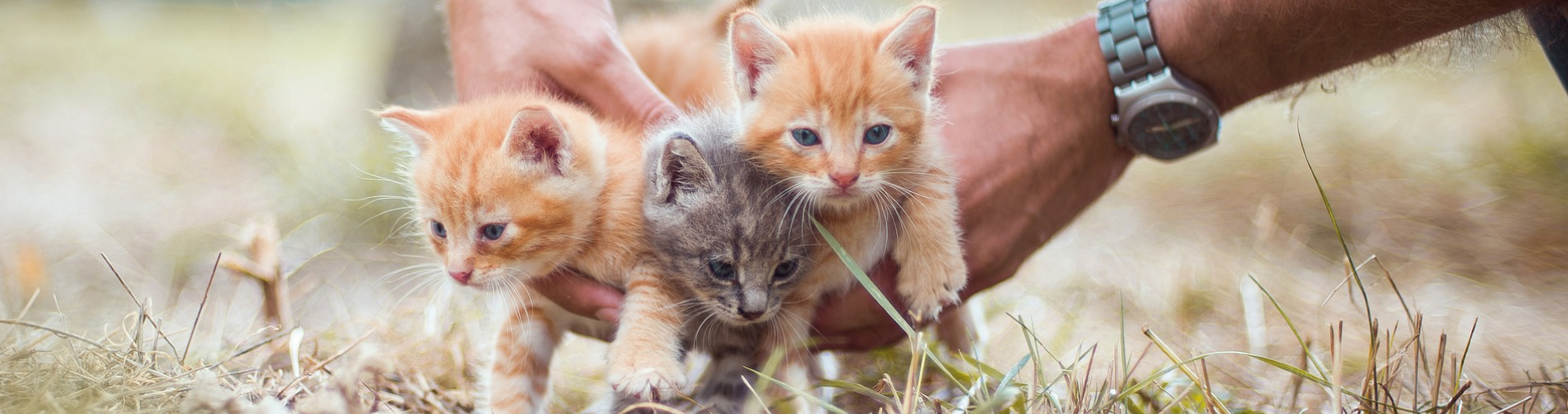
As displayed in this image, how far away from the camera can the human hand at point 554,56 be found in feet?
6.20

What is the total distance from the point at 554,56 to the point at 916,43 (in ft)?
2.66

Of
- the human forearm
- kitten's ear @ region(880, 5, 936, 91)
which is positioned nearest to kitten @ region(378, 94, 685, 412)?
kitten's ear @ region(880, 5, 936, 91)

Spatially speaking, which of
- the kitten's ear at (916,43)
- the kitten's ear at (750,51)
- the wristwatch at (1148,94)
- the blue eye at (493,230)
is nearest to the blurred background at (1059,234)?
the blue eye at (493,230)

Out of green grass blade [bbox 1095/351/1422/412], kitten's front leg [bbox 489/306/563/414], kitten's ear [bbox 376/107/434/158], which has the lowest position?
kitten's front leg [bbox 489/306/563/414]

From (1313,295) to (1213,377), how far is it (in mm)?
750

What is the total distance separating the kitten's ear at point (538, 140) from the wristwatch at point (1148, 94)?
1.11 metres

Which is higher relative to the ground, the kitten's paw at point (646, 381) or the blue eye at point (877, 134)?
the blue eye at point (877, 134)

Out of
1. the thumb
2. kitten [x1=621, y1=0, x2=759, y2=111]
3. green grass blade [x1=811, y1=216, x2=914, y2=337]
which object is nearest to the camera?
green grass blade [x1=811, y1=216, x2=914, y2=337]

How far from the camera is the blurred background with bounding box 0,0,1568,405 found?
228 cm

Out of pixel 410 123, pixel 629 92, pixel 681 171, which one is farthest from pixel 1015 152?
pixel 410 123

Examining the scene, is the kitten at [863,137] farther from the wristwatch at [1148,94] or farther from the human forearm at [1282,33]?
the human forearm at [1282,33]

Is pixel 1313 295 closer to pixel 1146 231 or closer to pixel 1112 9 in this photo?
pixel 1146 231

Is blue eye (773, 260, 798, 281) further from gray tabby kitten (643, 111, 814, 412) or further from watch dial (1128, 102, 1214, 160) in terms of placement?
watch dial (1128, 102, 1214, 160)

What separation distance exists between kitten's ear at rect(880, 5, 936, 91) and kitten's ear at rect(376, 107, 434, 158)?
2.93 ft
